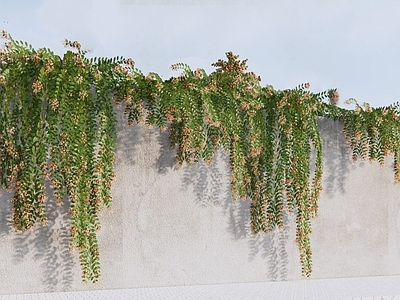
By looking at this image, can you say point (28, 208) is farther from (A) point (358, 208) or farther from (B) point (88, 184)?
(A) point (358, 208)

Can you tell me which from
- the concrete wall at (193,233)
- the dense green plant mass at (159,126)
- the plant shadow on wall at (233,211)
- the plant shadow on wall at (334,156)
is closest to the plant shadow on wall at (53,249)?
the concrete wall at (193,233)

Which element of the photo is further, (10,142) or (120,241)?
(120,241)

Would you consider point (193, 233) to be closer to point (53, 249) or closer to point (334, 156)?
point (53, 249)

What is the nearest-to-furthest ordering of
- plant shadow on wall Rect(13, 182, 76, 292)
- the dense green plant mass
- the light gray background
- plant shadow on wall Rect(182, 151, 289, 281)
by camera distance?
the dense green plant mass
plant shadow on wall Rect(13, 182, 76, 292)
plant shadow on wall Rect(182, 151, 289, 281)
the light gray background

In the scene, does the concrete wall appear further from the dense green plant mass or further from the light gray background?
the light gray background

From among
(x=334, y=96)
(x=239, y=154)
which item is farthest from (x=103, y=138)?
(x=334, y=96)

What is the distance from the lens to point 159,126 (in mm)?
2582

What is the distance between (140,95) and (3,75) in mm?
614

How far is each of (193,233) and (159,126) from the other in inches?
24.4

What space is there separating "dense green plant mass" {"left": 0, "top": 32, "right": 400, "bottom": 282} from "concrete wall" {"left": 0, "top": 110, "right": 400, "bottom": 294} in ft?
0.31

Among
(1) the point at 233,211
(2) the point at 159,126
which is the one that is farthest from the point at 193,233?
(2) the point at 159,126

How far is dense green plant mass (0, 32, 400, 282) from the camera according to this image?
2277 mm

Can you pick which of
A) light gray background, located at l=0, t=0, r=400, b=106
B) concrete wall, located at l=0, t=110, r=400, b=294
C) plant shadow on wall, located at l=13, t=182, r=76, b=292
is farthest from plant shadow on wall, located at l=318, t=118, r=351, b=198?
plant shadow on wall, located at l=13, t=182, r=76, b=292

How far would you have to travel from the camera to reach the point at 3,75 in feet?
7.38
